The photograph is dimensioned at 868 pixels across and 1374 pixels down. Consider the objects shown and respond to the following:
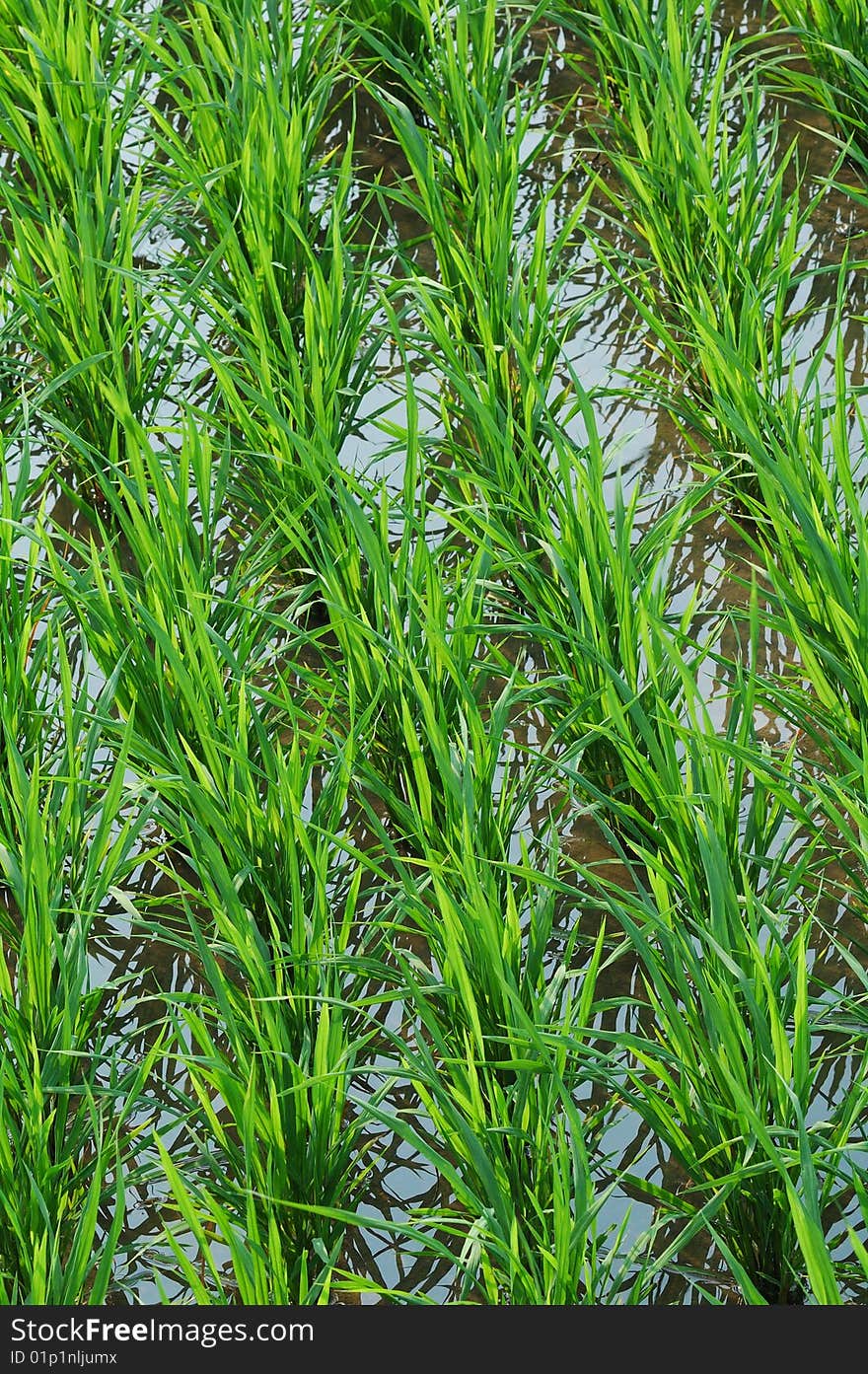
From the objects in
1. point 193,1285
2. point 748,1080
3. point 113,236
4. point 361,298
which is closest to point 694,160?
point 361,298

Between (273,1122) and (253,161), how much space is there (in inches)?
56.7

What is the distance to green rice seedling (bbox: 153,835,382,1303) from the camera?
144 centimetres

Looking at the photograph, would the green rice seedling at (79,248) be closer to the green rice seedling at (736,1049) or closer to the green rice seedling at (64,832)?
the green rice seedling at (64,832)

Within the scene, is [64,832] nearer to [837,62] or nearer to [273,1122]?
[273,1122]

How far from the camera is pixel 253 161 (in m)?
2.32

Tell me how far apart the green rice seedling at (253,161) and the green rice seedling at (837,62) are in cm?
83

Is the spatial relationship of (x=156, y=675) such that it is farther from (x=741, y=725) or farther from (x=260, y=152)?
(x=260, y=152)

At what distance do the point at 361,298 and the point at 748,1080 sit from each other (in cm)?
127

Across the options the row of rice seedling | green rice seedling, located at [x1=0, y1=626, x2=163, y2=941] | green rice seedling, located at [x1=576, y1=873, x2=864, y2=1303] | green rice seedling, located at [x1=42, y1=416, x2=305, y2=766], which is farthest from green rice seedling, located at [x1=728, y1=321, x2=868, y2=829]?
green rice seedling, located at [x1=0, y1=626, x2=163, y2=941]

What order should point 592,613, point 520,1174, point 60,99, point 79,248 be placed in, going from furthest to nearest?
point 60,99, point 79,248, point 592,613, point 520,1174

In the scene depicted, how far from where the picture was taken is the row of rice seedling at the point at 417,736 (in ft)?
4.92

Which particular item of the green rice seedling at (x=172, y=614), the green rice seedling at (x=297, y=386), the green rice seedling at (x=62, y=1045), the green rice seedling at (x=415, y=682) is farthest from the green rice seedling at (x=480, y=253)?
the green rice seedling at (x=62, y=1045)

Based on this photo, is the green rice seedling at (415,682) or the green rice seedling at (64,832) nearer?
the green rice seedling at (64,832)

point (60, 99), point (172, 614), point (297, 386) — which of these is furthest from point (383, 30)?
point (172, 614)
